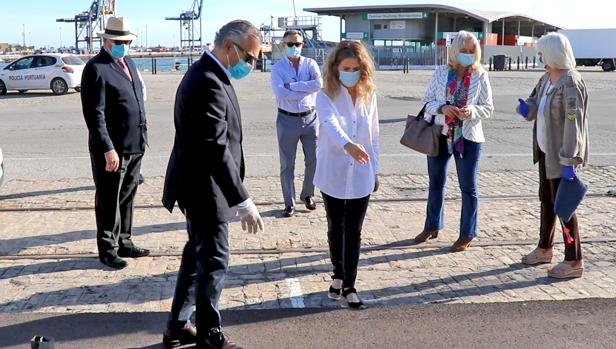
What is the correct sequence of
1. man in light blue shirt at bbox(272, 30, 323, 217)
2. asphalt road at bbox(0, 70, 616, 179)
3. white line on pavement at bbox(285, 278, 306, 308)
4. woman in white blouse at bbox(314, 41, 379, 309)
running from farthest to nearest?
asphalt road at bbox(0, 70, 616, 179)
man in light blue shirt at bbox(272, 30, 323, 217)
white line on pavement at bbox(285, 278, 306, 308)
woman in white blouse at bbox(314, 41, 379, 309)

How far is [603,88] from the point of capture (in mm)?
29656

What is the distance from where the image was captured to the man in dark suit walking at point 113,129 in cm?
539

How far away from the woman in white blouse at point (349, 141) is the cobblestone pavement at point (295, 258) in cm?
53

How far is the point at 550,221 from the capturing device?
582cm

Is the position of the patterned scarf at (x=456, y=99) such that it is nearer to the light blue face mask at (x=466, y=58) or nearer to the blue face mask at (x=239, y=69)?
the light blue face mask at (x=466, y=58)

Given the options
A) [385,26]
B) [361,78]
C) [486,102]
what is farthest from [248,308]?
[385,26]

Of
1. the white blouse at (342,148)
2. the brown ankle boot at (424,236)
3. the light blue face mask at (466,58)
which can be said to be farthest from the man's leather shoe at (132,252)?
the light blue face mask at (466,58)

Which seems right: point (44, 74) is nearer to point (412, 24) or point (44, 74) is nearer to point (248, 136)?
point (248, 136)

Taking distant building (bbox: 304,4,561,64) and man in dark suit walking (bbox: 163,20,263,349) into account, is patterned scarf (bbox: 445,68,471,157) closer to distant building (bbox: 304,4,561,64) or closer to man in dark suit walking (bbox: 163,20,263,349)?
man in dark suit walking (bbox: 163,20,263,349)

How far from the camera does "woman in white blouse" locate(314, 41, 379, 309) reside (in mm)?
4676

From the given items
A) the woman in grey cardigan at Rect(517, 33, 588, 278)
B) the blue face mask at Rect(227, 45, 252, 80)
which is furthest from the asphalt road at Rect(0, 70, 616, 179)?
the blue face mask at Rect(227, 45, 252, 80)

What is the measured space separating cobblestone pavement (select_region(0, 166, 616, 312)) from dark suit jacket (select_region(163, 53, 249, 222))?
4.06ft

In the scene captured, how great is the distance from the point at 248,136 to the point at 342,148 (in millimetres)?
9215

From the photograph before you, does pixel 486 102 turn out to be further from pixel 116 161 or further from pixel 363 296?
pixel 116 161
